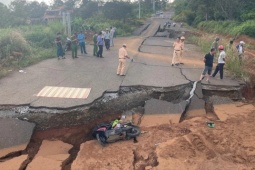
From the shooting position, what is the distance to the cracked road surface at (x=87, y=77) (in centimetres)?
787

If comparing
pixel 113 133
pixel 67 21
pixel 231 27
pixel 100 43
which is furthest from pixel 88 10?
pixel 113 133

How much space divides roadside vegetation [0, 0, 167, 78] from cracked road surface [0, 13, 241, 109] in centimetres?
109

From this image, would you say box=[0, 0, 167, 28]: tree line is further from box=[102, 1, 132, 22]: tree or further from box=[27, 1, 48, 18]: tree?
box=[27, 1, 48, 18]: tree

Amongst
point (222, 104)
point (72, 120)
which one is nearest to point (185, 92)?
point (222, 104)

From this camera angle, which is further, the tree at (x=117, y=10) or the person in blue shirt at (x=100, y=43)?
the tree at (x=117, y=10)

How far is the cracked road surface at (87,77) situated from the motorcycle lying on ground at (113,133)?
1167 mm

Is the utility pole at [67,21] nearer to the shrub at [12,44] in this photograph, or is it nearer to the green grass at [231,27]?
the shrub at [12,44]

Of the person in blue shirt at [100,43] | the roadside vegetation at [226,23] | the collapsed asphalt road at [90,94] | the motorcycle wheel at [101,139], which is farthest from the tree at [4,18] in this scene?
the motorcycle wheel at [101,139]

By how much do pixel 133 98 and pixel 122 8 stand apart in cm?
2480

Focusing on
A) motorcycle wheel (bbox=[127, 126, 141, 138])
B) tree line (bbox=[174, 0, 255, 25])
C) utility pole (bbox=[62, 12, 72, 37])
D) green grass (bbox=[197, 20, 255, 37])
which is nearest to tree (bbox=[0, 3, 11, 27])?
utility pole (bbox=[62, 12, 72, 37])

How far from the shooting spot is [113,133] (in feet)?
21.1

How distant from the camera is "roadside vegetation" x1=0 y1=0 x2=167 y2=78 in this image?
12.6 meters

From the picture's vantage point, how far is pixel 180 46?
11.8 metres

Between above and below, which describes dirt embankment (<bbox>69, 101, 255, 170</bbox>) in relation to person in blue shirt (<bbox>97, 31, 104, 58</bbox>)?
below
